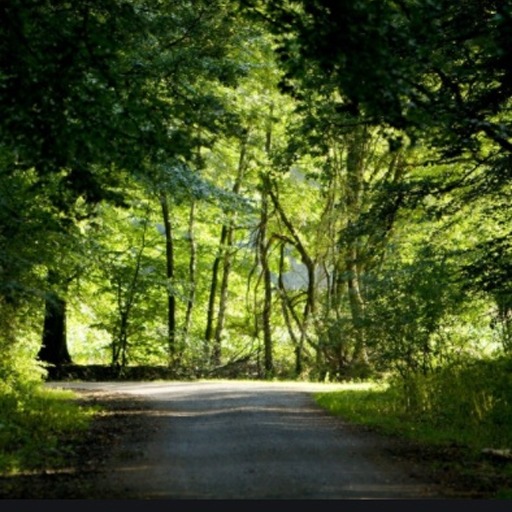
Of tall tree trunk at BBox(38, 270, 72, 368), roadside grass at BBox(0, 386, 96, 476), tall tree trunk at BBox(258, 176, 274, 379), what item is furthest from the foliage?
tall tree trunk at BBox(258, 176, 274, 379)

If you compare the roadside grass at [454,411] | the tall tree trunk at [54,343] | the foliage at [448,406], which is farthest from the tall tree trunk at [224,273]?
the foliage at [448,406]

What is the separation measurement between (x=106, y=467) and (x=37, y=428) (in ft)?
10.6

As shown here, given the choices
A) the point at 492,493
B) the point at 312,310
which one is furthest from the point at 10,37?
the point at 312,310

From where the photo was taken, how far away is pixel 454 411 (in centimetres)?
1338

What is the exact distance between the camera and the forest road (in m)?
8.33

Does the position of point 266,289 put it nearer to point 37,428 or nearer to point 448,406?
point 448,406

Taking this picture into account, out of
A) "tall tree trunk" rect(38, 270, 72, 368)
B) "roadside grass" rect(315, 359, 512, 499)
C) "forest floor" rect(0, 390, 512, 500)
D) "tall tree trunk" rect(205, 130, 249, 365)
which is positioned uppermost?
"tall tree trunk" rect(205, 130, 249, 365)

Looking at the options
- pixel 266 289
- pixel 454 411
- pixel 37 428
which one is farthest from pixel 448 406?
pixel 266 289

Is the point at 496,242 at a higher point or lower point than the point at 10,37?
lower

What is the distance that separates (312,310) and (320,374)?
3141mm

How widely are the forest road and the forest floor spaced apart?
0.17 meters

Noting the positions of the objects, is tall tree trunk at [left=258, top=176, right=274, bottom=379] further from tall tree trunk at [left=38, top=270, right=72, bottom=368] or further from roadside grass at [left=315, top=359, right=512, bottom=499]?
roadside grass at [left=315, top=359, right=512, bottom=499]

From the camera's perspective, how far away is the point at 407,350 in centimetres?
1591

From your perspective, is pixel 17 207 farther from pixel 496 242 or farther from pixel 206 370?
pixel 206 370
